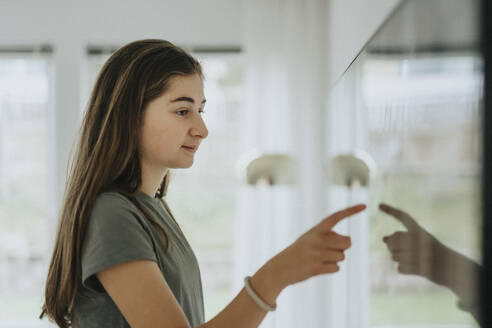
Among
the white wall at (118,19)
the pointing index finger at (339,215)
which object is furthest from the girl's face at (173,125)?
the white wall at (118,19)

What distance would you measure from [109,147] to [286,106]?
2186mm

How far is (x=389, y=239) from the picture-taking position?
674 mm

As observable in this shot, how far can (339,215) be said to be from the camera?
0.69 metres

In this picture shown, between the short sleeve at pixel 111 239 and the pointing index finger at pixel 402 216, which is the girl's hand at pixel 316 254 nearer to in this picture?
the pointing index finger at pixel 402 216

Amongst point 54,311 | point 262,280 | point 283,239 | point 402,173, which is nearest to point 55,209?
point 283,239

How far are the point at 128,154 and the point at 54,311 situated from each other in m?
0.33

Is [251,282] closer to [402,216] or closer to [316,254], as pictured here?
[316,254]

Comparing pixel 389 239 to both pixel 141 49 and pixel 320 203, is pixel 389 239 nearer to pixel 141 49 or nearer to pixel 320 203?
pixel 141 49

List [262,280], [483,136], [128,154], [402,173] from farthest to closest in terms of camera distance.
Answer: [128,154], [262,280], [402,173], [483,136]

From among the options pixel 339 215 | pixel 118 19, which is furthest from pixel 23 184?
pixel 339 215

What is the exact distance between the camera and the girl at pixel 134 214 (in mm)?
754

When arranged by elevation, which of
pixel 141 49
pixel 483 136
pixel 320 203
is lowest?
pixel 320 203

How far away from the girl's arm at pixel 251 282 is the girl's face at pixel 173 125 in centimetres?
24

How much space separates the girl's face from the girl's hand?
33cm
